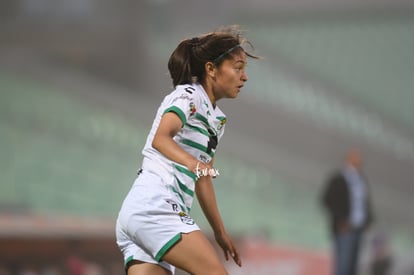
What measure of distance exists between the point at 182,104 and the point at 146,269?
71 cm

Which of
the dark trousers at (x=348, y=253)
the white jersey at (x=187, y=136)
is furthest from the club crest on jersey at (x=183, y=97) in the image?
the dark trousers at (x=348, y=253)

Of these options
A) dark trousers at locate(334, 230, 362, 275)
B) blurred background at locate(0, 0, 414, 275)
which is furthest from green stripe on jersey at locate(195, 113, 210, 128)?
blurred background at locate(0, 0, 414, 275)

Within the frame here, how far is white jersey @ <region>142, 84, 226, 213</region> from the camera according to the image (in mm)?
4096

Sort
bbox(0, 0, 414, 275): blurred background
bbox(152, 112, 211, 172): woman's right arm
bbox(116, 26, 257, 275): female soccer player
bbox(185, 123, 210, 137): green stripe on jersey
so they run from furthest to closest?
1. bbox(0, 0, 414, 275): blurred background
2. bbox(185, 123, 210, 137): green stripe on jersey
3. bbox(116, 26, 257, 275): female soccer player
4. bbox(152, 112, 211, 172): woman's right arm

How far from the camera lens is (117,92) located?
15.5 m

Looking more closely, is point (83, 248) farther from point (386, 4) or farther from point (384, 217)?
point (386, 4)

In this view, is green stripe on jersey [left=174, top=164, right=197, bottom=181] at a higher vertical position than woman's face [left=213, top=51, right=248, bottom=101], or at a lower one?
lower

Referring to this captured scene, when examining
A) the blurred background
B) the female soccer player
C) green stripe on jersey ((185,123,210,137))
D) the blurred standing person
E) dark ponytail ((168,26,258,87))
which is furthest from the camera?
the blurred background

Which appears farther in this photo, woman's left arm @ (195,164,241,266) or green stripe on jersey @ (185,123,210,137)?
woman's left arm @ (195,164,241,266)

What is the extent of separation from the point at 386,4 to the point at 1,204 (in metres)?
6.99

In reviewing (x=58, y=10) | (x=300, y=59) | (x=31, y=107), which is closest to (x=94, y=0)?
(x=58, y=10)

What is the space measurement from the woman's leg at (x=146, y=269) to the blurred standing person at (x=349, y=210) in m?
6.58

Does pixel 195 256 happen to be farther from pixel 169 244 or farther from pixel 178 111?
pixel 178 111

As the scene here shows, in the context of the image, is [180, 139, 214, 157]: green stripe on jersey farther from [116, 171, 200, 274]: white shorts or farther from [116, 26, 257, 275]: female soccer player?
[116, 171, 200, 274]: white shorts
